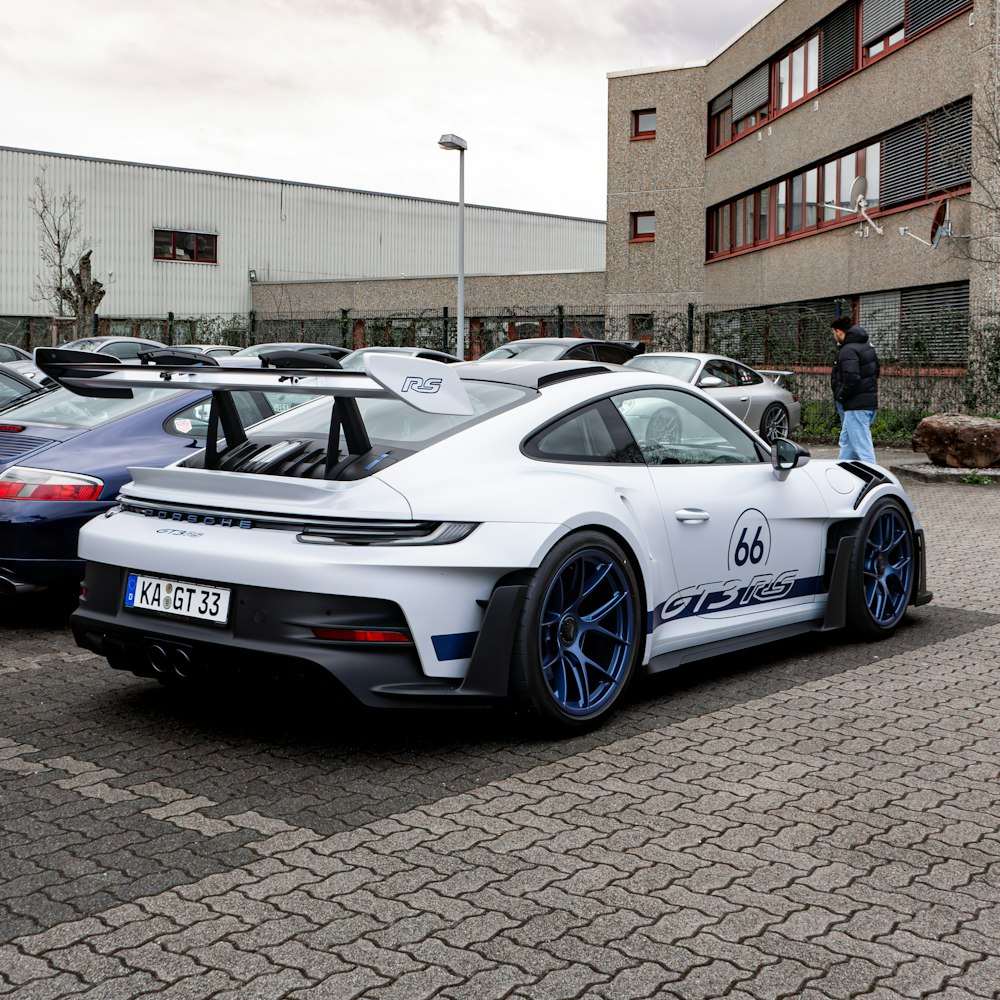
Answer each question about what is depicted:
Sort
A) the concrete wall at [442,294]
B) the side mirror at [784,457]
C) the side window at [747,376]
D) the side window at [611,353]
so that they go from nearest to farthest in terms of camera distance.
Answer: the side mirror at [784,457] → the side window at [747,376] → the side window at [611,353] → the concrete wall at [442,294]

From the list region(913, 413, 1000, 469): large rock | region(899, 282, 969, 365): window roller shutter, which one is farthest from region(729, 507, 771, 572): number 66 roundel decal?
region(899, 282, 969, 365): window roller shutter

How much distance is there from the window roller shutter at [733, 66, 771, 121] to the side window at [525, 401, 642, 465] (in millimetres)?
28648

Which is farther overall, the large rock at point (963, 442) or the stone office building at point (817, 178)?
the stone office building at point (817, 178)

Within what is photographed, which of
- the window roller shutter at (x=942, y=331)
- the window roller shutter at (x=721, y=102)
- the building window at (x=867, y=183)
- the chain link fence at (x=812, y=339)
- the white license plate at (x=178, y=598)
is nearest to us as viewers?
the white license plate at (x=178, y=598)

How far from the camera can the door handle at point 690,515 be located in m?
5.30

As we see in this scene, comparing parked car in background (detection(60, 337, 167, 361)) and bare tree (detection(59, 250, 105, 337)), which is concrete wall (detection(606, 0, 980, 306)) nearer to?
parked car in background (detection(60, 337, 167, 361))

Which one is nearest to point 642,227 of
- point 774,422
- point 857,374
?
point 774,422

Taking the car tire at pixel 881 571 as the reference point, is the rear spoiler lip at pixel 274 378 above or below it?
above

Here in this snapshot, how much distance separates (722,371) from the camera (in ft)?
59.9

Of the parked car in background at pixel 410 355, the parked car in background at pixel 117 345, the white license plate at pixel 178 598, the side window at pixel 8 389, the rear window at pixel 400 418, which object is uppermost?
Answer: the parked car in background at pixel 117 345

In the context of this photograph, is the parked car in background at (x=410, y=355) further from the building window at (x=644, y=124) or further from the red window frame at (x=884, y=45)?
the building window at (x=644, y=124)

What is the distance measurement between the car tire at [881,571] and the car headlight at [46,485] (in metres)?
3.86

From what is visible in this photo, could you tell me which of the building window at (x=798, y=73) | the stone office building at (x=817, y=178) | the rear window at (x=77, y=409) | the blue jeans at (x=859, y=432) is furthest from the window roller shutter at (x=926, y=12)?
the rear window at (x=77, y=409)

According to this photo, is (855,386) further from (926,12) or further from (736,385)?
(926,12)
